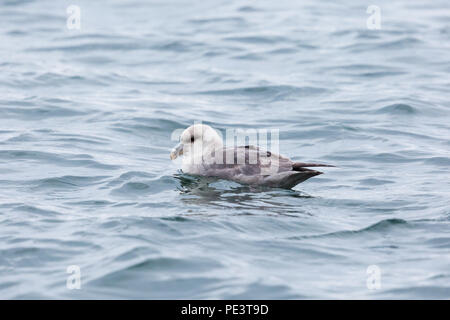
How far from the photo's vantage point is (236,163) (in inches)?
372

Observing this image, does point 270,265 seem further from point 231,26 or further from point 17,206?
point 231,26

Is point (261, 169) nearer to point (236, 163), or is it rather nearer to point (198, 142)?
point (236, 163)

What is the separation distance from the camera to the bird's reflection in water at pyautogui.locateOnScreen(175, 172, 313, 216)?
850 centimetres

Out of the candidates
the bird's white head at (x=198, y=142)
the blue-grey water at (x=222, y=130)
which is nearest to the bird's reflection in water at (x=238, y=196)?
the blue-grey water at (x=222, y=130)

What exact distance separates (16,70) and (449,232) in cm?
1085

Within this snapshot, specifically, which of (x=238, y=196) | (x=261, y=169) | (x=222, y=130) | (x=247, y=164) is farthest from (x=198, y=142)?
(x=222, y=130)

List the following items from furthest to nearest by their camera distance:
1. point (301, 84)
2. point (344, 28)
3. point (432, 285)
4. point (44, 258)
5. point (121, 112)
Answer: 1. point (344, 28)
2. point (301, 84)
3. point (121, 112)
4. point (44, 258)
5. point (432, 285)

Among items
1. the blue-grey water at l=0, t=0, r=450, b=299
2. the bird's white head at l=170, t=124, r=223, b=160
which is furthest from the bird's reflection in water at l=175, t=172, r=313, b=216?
the bird's white head at l=170, t=124, r=223, b=160

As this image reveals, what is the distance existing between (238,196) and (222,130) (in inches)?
155

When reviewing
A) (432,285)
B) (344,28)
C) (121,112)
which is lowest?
(432,285)

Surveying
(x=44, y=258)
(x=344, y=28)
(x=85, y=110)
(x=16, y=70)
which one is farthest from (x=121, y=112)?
(x=344, y=28)

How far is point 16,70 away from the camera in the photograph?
52.6ft

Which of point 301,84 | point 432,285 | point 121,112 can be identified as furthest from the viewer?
point 301,84

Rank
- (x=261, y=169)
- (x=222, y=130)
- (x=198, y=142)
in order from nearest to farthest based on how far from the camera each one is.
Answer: (x=261, y=169), (x=198, y=142), (x=222, y=130)
